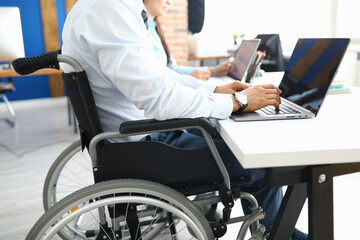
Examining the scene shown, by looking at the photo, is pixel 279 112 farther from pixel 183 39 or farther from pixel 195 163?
pixel 183 39

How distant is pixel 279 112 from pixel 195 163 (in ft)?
0.96

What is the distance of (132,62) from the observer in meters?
0.93

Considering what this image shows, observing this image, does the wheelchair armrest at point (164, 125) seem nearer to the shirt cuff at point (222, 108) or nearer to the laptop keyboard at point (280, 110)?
the shirt cuff at point (222, 108)

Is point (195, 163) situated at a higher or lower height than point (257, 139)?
lower

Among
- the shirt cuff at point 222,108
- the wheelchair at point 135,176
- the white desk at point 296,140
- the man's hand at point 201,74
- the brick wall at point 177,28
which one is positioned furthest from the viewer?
the brick wall at point 177,28

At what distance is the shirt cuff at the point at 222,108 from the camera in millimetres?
1016

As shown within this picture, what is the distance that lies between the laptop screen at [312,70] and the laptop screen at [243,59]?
0.44m

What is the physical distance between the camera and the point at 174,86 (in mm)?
994

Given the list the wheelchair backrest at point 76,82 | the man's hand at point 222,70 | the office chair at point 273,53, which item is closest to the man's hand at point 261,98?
the wheelchair backrest at point 76,82

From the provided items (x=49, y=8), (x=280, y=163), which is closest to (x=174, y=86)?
(x=280, y=163)

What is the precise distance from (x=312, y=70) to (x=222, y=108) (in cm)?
31

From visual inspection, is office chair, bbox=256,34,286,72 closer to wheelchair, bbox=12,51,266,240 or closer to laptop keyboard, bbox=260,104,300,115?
laptop keyboard, bbox=260,104,300,115

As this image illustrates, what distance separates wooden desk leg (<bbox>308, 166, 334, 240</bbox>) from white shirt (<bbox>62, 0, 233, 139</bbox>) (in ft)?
0.99

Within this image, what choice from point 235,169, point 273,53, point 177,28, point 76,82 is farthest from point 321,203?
point 177,28
